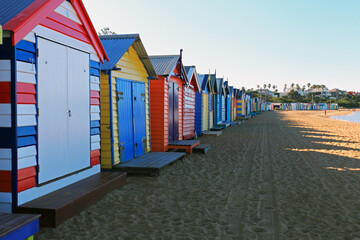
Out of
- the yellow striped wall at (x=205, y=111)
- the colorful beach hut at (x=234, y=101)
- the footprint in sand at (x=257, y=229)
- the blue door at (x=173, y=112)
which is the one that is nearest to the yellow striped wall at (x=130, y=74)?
the blue door at (x=173, y=112)

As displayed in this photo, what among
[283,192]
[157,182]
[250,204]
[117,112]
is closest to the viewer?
[250,204]

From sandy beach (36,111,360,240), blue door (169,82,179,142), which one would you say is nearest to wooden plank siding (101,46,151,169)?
sandy beach (36,111,360,240)

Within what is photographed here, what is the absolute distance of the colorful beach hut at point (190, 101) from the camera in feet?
44.2

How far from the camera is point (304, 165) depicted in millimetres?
8789

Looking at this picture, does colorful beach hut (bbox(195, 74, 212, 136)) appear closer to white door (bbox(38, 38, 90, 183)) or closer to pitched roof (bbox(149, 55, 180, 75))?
pitched roof (bbox(149, 55, 180, 75))

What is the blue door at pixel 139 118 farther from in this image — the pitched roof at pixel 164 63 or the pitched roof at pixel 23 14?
the pitched roof at pixel 23 14

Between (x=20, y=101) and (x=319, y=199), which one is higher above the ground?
(x=20, y=101)

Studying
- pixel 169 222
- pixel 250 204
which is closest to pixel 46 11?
pixel 169 222

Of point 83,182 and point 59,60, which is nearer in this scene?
point 59,60

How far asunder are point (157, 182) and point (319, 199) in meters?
3.32

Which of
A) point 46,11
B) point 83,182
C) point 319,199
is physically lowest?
point 319,199

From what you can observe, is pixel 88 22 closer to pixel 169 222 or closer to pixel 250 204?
pixel 169 222

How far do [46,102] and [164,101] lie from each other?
5806 millimetres

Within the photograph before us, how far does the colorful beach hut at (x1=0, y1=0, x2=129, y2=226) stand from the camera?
12.9 ft
